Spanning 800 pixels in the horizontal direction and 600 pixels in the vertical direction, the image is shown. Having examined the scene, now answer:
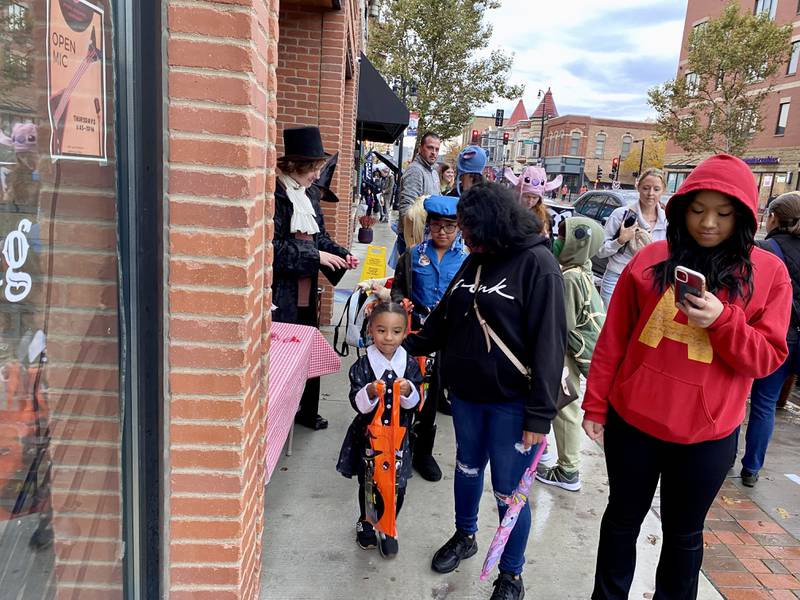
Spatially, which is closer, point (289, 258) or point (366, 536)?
point (366, 536)

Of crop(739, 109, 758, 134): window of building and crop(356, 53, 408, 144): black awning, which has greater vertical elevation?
crop(739, 109, 758, 134): window of building

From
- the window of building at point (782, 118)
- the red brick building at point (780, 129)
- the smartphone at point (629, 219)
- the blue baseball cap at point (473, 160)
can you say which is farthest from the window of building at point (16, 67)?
the window of building at point (782, 118)

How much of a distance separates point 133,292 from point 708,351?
1949 mm

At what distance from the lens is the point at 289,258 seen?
370 centimetres

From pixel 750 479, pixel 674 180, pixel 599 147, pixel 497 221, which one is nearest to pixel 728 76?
pixel 674 180

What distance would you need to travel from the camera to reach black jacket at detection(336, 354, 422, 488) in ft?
9.56

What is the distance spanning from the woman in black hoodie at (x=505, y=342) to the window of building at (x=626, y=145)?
245ft

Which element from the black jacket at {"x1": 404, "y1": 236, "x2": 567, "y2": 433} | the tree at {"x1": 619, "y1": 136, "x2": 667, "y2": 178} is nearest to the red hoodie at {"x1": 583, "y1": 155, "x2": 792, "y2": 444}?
the black jacket at {"x1": 404, "y1": 236, "x2": 567, "y2": 433}

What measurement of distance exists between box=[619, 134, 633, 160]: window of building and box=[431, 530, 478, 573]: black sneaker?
7475 cm

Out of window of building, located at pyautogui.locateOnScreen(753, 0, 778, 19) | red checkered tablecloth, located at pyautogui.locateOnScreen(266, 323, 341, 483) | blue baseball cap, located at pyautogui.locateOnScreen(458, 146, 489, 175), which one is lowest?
red checkered tablecloth, located at pyautogui.locateOnScreen(266, 323, 341, 483)


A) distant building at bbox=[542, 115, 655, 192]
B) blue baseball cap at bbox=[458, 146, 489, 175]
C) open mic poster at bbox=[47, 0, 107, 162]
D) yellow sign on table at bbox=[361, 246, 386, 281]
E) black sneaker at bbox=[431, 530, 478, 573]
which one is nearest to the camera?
open mic poster at bbox=[47, 0, 107, 162]

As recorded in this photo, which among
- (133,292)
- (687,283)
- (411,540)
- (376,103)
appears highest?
(376,103)

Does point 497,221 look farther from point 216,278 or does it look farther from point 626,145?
point 626,145

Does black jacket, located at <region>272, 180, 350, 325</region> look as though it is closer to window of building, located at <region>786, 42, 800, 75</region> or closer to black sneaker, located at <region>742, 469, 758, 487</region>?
black sneaker, located at <region>742, 469, 758, 487</region>
